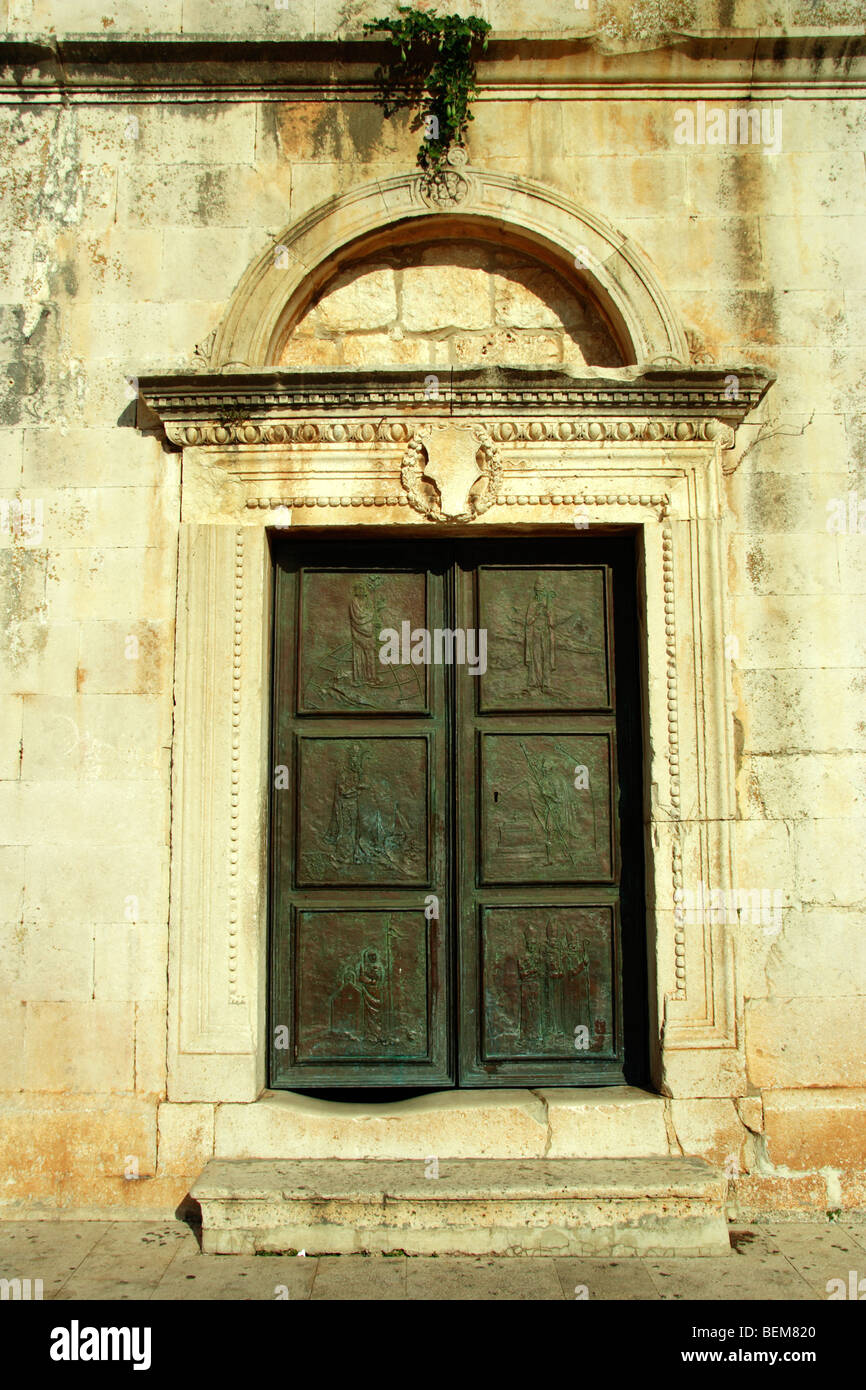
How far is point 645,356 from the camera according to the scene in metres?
5.05

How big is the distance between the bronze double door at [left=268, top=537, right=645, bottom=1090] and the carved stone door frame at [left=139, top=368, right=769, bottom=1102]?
19 cm

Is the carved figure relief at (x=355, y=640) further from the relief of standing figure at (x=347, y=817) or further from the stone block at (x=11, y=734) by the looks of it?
the stone block at (x=11, y=734)

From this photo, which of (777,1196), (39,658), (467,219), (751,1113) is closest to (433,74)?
(467,219)

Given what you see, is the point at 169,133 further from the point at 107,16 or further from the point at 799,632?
the point at 799,632

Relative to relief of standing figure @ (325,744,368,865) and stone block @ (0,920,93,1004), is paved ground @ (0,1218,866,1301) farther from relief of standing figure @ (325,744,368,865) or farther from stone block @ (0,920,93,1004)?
relief of standing figure @ (325,744,368,865)

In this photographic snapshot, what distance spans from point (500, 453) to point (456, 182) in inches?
58.1

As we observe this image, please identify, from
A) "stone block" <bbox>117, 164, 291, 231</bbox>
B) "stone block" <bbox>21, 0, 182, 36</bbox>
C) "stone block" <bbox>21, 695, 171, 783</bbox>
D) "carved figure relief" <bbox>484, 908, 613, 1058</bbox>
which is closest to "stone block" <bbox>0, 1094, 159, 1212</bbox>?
"stone block" <bbox>21, 695, 171, 783</bbox>

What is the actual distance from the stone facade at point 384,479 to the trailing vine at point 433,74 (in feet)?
0.41

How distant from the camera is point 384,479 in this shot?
4.97 meters

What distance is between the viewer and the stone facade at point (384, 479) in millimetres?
4711

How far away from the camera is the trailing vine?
16.4 ft
